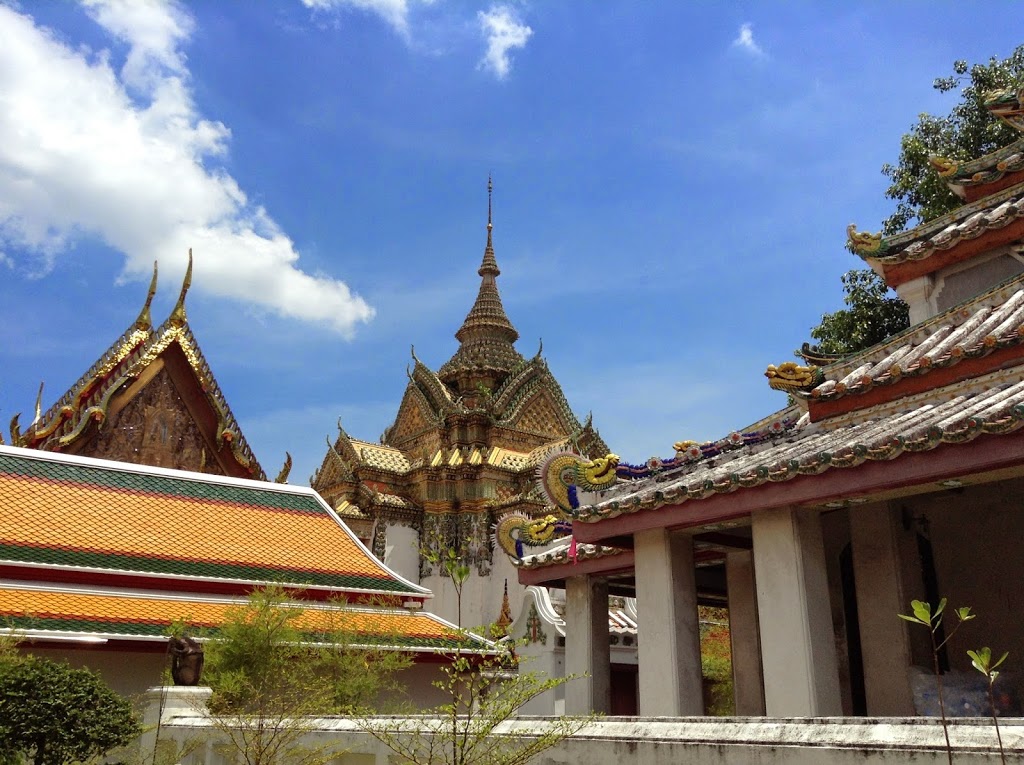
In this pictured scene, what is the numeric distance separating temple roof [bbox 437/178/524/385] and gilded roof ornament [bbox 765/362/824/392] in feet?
86.8

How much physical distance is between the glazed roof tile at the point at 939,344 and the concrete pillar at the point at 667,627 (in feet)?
6.71

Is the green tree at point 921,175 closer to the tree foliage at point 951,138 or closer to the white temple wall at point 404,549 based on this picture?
the tree foliage at point 951,138

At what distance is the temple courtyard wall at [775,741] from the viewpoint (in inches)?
126

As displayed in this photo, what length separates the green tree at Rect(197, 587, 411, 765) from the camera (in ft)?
23.0

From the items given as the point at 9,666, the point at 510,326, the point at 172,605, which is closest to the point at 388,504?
the point at 510,326

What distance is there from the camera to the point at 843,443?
6820mm

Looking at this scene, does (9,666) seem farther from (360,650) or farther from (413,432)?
(413,432)

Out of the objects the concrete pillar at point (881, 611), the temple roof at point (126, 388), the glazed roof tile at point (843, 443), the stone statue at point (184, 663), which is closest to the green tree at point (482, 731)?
the glazed roof tile at point (843, 443)

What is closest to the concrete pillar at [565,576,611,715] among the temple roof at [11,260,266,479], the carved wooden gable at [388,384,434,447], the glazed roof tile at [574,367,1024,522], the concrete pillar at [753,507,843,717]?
the glazed roof tile at [574,367,1024,522]

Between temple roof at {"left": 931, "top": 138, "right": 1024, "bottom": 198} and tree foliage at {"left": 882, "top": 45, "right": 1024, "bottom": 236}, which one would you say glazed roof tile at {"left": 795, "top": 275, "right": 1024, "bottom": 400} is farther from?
tree foliage at {"left": 882, "top": 45, "right": 1024, "bottom": 236}

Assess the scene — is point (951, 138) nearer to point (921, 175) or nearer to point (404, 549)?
point (921, 175)

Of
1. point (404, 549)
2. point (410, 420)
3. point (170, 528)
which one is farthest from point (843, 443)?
point (410, 420)

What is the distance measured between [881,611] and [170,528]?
10190 mm

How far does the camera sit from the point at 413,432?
33906 mm
